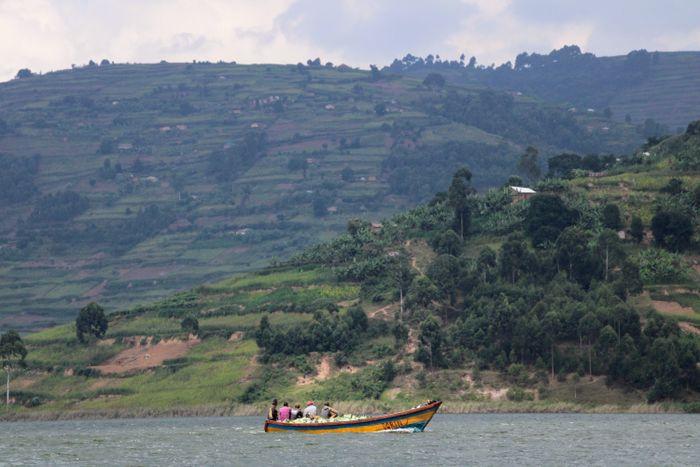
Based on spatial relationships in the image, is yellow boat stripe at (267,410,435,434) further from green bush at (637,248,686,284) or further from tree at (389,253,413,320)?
green bush at (637,248,686,284)

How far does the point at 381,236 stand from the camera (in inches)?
6417

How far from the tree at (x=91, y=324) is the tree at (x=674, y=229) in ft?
218

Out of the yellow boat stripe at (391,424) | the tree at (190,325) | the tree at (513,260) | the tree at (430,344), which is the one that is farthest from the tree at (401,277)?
the yellow boat stripe at (391,424)

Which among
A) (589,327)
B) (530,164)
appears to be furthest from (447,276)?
(530,164)

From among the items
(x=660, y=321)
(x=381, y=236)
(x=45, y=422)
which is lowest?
(x=45, y=422)

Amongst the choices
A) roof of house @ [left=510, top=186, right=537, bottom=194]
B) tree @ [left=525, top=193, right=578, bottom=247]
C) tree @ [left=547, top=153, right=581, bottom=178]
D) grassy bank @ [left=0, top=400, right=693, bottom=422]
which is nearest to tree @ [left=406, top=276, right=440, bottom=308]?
tree @ [left=525, top=193, right=578, bottom=247]

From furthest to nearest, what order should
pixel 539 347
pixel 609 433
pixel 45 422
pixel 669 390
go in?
1. pixel 45 422
2. pixel 539 347
3. pixel 669 390
4. pixel 609 433

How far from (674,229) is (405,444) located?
6754 centimetres

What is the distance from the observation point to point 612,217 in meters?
143

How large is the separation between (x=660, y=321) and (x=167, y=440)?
5258 centimetres

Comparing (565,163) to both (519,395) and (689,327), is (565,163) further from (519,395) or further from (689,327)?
(519,395)

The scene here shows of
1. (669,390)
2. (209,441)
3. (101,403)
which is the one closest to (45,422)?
(101,403)

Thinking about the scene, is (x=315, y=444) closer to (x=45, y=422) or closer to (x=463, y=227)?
(x=45, y=422)

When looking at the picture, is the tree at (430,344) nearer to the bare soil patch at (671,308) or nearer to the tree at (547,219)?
the bare soil patch at (671,308)
